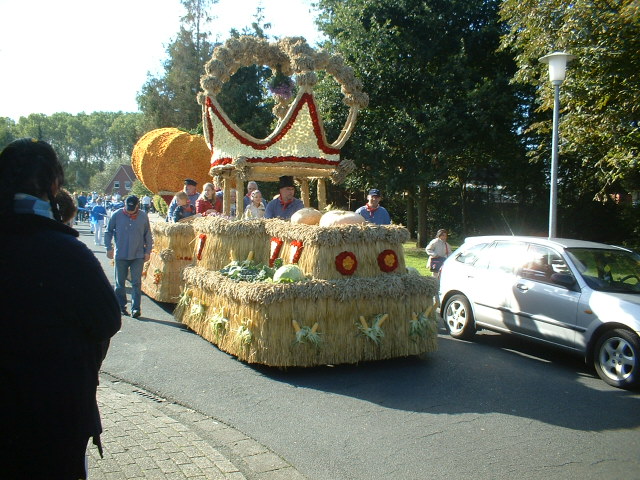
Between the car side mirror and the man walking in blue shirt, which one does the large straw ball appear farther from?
the car side mirror

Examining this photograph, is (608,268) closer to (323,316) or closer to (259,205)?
(323,316)

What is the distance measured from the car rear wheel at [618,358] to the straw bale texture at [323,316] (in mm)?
1839

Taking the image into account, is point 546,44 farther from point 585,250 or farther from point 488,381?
point 488,381

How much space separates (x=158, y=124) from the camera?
41.9m

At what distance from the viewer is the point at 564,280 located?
6832 mm

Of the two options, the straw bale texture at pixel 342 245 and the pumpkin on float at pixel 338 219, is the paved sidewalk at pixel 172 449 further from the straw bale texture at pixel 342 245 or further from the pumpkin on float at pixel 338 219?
the pumpkin on float at pixel 338 219

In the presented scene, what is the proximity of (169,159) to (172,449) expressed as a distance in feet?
28.8

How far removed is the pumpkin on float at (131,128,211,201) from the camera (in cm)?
1192

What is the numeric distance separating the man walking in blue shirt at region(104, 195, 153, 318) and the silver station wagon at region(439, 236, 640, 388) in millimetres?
4862

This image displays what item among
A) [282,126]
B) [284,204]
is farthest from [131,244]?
[282,126]

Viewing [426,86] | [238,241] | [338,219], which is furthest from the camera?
[426,86]

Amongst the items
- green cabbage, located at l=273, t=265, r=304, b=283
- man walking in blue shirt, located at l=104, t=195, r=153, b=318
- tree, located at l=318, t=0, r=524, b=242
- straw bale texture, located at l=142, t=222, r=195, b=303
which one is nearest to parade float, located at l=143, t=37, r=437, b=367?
green cabbage, located at l=273, t=265, r=304, b=283

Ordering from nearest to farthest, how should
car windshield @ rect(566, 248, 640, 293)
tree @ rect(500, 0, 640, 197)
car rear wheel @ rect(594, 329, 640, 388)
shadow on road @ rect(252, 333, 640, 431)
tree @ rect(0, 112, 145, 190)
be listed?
shadow on road @ rect(252, 333, 640, 431)
car rear wheel @ rect(594, 329, 640, 388)
car windshield @ rect(566, 248, 640, 293)
tree @ rect(500, 0, 640, 197)
tree @ rect(0, 112, 145, 190)

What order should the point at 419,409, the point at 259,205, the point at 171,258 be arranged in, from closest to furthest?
the point at 419,409, the point at 171,258, the point at 259,205
